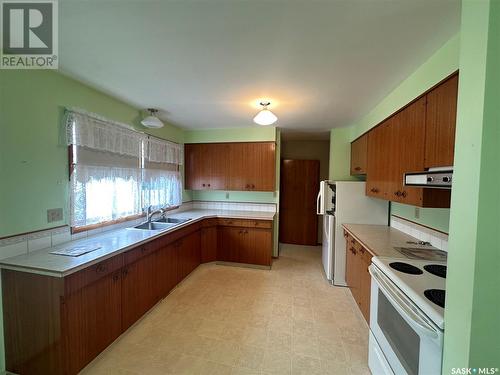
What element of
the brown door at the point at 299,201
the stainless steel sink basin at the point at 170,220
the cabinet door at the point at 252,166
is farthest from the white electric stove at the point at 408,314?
the brown door at the point at 299,201

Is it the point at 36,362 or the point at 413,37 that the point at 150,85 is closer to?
the point at 413,37

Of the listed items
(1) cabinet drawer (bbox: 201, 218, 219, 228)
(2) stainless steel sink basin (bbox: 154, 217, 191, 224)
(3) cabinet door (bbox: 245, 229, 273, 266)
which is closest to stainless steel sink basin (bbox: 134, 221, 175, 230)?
(2) stainless steel sink basin (bbox: 154, 217, 191, 224)

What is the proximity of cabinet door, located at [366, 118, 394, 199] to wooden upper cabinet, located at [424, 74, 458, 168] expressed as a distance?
1.87ft

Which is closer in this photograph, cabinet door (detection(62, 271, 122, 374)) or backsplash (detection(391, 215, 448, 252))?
cabinet door (detection(62, 271, 122, 374))

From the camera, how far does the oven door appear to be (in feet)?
3.08

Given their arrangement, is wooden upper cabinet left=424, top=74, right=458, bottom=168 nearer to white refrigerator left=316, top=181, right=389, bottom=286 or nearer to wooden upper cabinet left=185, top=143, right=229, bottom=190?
white refrigerator left=316, top=181, right=389, bottom=286

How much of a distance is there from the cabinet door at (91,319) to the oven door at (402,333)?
209cm

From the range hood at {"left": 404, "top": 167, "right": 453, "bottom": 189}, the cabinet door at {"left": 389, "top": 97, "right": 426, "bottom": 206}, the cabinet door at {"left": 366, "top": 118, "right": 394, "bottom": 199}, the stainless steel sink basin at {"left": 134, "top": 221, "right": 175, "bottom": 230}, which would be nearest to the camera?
the range hood at {"left": 404, "top": 167, "right": 453, "bottom": 189}

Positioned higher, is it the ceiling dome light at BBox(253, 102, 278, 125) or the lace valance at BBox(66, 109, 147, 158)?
the ceiling dome light at BBox(253, 102, 278, 125)

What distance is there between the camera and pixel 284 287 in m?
2.89

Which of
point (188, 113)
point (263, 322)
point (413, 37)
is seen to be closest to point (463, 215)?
point (413, 37)

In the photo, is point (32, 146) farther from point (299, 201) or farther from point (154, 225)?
point (299, 201)

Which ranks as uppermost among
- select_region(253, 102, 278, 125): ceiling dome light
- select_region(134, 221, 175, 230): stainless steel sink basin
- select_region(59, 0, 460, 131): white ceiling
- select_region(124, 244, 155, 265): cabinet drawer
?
select_region(59, 0, 460, 131): white ceiling

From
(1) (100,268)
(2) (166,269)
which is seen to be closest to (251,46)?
(1) (100,268)
